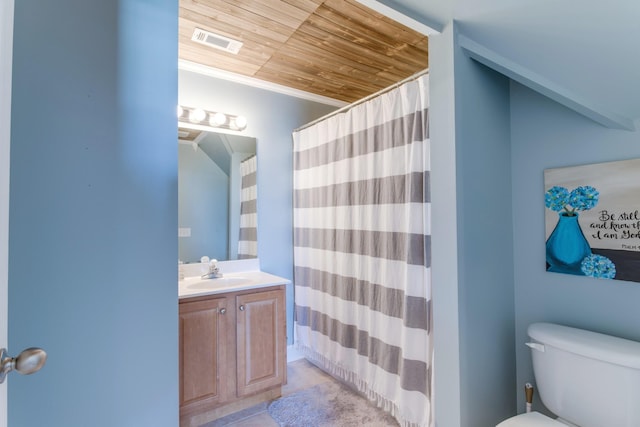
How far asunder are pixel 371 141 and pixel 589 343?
151 centimetres

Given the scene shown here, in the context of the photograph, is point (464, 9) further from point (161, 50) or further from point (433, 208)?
point (161, 50)

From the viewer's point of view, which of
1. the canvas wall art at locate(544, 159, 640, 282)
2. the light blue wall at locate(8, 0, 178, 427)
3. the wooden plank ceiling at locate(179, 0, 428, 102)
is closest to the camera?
the light blue wall at locate(8, 0, 178, 427)

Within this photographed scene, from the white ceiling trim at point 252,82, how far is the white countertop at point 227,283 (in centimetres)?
164

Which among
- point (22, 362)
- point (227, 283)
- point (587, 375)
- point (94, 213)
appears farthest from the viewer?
point (227, 283)

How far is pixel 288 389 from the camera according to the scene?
2225mm

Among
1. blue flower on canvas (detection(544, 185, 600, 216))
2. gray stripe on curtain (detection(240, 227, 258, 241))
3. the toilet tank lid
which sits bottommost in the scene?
the toilet tank lid

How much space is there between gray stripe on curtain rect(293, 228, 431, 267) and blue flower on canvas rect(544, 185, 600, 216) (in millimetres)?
651

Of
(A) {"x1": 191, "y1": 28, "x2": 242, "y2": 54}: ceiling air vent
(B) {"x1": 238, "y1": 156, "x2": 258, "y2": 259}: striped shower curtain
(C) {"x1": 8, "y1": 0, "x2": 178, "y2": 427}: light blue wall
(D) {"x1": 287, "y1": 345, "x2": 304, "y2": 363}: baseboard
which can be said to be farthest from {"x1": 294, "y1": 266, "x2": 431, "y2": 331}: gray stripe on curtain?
(A) {"x1": 191, "y1": 28, "x2": 242, "y2": 54}: ceiling air vent

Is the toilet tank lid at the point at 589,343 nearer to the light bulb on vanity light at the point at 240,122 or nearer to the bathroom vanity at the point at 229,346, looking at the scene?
the bathroom vanity at the point at 229,346

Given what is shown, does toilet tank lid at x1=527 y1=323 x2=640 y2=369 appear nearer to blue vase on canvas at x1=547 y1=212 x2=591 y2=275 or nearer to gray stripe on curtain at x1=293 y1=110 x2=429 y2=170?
blue vase on canvas at x1=547 y1=212 x2=591 y2=275

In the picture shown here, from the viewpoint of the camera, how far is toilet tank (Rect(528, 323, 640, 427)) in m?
1.10

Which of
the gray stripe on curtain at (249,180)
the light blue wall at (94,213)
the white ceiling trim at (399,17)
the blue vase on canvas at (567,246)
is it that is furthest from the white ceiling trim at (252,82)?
the blue vase on canvas at (567,246)

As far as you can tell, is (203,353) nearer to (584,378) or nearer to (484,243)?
(484,243)

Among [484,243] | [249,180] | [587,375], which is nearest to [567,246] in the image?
[484,243]
